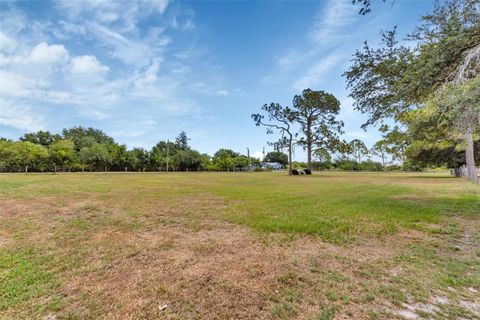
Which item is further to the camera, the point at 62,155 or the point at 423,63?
the point at 62,155

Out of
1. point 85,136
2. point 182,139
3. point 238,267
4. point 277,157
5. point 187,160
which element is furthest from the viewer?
point 277,157

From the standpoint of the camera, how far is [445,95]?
472 cm

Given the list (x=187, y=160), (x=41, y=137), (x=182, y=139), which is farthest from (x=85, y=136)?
(x=182, y=139)

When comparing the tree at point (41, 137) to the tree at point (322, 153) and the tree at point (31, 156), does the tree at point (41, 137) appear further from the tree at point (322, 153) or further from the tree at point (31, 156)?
the tree at point (322, 153)

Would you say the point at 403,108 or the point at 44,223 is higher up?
the point at 403,108

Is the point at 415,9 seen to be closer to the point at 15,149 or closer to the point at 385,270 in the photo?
the point at 385,270

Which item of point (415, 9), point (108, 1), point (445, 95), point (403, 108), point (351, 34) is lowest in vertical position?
point (445, 95)

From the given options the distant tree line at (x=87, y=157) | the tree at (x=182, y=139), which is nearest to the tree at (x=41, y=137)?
the distant tree line at (x=87, y=157)

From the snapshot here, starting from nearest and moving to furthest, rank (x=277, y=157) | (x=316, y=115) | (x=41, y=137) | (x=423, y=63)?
(x=423, y=63) < (x=316, y=115) < (x=41, y=137) < (x=277, y=157)

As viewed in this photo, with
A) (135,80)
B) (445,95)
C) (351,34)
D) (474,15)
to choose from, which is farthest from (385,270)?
(135,80)

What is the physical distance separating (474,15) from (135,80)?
21.7 m

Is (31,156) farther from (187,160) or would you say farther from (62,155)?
(187,160)

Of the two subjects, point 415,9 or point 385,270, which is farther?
point 415,9

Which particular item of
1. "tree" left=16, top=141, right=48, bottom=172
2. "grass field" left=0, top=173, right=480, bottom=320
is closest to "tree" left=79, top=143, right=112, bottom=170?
"tree" left=16, top=141, right=48, bottom=172
